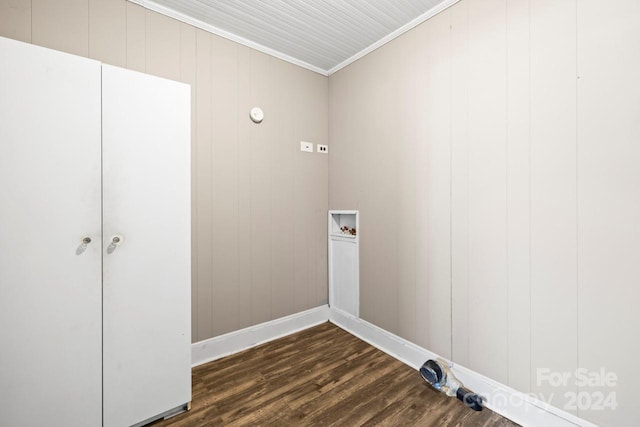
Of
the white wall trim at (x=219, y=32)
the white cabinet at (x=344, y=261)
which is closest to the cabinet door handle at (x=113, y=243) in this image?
the white wall trim at (x=219, y=32)

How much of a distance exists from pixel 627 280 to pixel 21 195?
8.72 ft

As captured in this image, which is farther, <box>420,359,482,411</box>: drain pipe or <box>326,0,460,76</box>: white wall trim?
<box>326,0,460,76</box>: white wall trim

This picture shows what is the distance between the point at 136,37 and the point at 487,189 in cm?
249

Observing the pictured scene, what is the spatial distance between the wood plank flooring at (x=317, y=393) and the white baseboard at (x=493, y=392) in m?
0.06

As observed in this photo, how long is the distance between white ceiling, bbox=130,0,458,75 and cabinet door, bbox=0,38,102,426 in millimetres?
1042

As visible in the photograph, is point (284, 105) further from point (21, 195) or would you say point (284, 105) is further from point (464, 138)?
point (21, 195)

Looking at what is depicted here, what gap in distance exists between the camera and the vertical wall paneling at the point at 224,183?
84.0 inches

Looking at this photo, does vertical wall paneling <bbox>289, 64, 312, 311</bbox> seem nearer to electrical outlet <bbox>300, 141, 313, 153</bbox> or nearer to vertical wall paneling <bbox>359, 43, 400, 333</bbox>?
electrical outlet <bbox>300, 141, 313, 153</bbox>

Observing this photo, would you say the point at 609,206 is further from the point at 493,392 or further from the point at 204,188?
the point at 204,188

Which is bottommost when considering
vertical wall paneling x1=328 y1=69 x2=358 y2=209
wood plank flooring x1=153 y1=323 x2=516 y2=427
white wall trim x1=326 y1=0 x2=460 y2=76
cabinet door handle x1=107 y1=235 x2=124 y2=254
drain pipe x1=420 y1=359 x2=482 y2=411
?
wood plank flooring x1=153 y1=323 x2=516 y2=427

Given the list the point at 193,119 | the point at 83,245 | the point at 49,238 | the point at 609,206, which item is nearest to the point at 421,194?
the point at 609,206

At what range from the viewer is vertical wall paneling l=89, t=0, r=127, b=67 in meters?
1.68

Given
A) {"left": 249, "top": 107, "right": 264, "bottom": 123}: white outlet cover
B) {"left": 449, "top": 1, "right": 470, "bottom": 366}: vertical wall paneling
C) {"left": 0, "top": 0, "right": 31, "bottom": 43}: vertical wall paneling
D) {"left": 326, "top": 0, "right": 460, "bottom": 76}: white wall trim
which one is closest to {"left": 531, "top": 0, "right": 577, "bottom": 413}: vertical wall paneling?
{"left": 449, "top": 1, "right": 470, "bottom": 366}: vertical wall paneling

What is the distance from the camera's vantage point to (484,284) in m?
1.66
